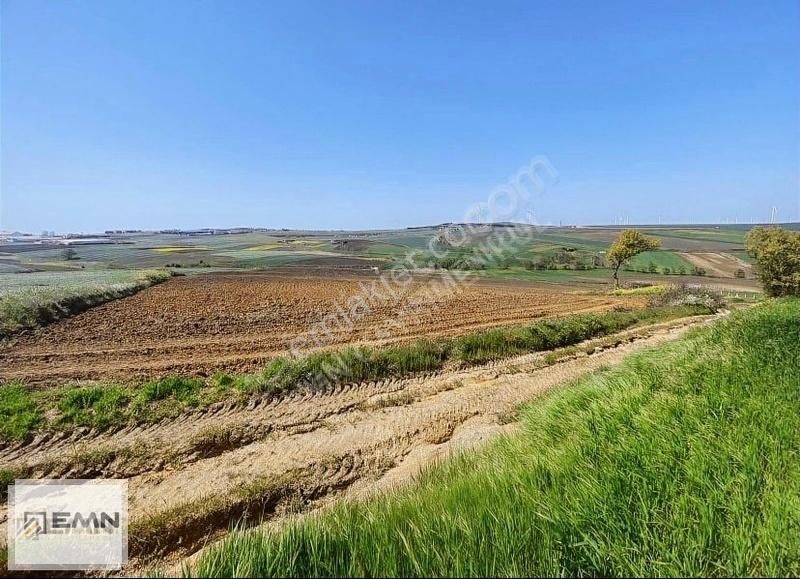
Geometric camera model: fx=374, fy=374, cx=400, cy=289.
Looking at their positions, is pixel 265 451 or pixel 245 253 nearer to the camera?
pixel 265 451

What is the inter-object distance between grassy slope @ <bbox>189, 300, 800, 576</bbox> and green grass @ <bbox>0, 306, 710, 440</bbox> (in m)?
5.71

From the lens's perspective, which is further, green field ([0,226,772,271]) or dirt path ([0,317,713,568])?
green field ([0,226,772,271])

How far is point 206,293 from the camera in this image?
93.7ft

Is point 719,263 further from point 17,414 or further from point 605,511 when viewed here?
point 17,414

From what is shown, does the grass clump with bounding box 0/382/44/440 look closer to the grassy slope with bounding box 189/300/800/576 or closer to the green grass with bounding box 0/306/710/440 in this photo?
the green grass with bounding box 0/306/710/440

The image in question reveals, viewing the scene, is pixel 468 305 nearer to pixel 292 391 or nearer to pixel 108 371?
pixel 292 391

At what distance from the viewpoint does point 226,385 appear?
9141 mm

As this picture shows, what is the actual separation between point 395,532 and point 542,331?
→ 13.2 metres

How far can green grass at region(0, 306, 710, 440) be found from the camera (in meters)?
7.12

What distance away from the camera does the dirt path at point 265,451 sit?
4.91 meters

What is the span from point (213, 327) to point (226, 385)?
909 centimetres

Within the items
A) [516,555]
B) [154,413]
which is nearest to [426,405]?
[154,413]

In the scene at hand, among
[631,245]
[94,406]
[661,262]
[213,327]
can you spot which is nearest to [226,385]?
[94,406]

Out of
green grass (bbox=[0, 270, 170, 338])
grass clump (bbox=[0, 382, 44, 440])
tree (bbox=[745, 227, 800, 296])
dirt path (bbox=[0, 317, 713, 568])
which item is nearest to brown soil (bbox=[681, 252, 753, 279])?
tree (bbox=[745, 227, 800, 296])
